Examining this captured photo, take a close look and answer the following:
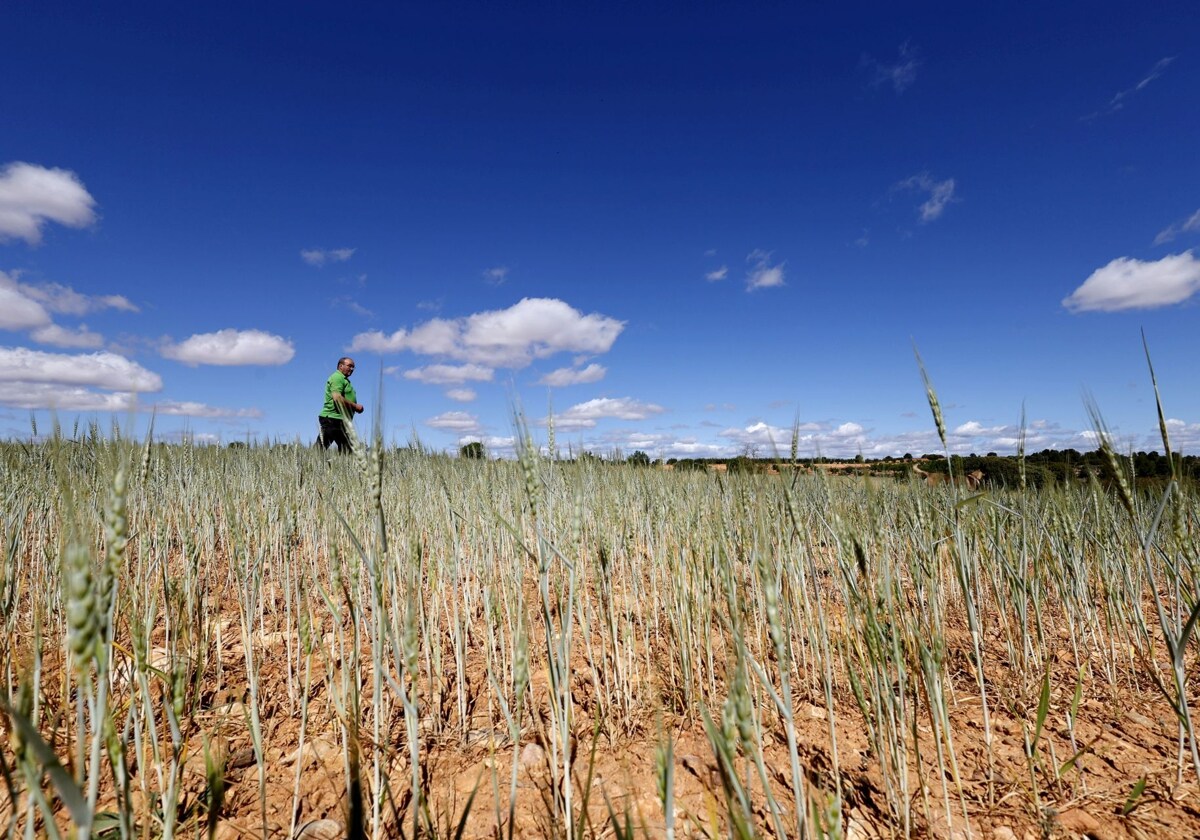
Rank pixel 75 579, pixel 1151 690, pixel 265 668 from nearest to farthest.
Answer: pixel 75 579 → pixel 1151 690 → pixel 265 668

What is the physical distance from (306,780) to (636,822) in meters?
1.00

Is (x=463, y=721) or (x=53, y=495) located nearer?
(x=463, y=721)

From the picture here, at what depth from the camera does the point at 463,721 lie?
1889mm

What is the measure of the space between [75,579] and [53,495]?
3564 mm

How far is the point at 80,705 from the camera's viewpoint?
87cm

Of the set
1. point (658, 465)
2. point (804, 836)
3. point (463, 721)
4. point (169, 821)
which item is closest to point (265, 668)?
point (463, 721)

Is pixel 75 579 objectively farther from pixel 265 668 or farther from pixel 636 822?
pixel 265 668

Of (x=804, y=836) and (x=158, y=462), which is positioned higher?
(x=158, y=462)

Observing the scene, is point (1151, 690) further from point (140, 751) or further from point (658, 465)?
point (140, 751)

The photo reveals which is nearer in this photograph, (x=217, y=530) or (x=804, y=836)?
(x=804, y=836)

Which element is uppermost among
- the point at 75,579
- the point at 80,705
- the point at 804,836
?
the point at 75,579

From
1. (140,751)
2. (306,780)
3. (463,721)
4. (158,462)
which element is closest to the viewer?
(140,751)

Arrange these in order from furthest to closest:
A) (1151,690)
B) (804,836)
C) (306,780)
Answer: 1. (1151,690)
2. (306,780)
3. (804,836)

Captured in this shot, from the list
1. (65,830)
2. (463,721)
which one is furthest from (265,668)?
(463,721)
